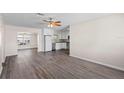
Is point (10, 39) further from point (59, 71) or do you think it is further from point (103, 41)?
point (103, 41)

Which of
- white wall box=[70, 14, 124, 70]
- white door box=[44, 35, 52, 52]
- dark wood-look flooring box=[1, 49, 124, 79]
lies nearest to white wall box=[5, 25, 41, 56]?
white door box=[44, 35, 52, 52]

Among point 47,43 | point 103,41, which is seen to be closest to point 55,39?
point 47,43

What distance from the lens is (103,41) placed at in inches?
172

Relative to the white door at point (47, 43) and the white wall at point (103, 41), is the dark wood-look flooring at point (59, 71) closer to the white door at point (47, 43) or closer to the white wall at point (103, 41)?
the white wall at point (103, 41)

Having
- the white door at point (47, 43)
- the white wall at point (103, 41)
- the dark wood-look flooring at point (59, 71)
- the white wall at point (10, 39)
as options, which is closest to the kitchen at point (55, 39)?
the white door at point (47, 43)

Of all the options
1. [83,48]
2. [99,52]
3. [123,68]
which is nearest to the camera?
[123,68]

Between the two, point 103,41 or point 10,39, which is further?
point 10,39

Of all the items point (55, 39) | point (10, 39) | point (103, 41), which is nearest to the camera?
point (103, 41)

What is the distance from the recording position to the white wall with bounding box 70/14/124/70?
147 inches
